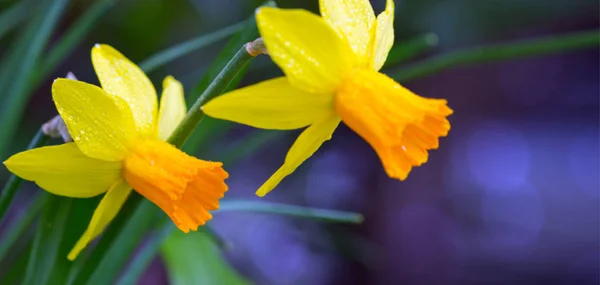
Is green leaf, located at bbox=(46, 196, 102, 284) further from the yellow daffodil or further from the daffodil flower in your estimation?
the daffodil flower

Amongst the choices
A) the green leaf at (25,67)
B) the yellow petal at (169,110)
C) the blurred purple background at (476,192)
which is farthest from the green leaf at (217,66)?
the blurred purple background at (476,192)

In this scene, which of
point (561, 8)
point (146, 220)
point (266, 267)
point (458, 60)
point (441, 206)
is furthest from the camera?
point (441, 206)

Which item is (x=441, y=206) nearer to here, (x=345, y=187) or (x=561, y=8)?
(x=345, y=187)

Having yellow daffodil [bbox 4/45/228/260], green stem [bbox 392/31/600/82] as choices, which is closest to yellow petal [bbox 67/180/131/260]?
yellow daffodil [bbox 4/45/228/260]

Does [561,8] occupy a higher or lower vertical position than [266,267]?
higher

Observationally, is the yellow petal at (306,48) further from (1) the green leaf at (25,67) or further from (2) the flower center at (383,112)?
(1) the green leaf at (25,67)

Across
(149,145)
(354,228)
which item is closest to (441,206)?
(354,228)
